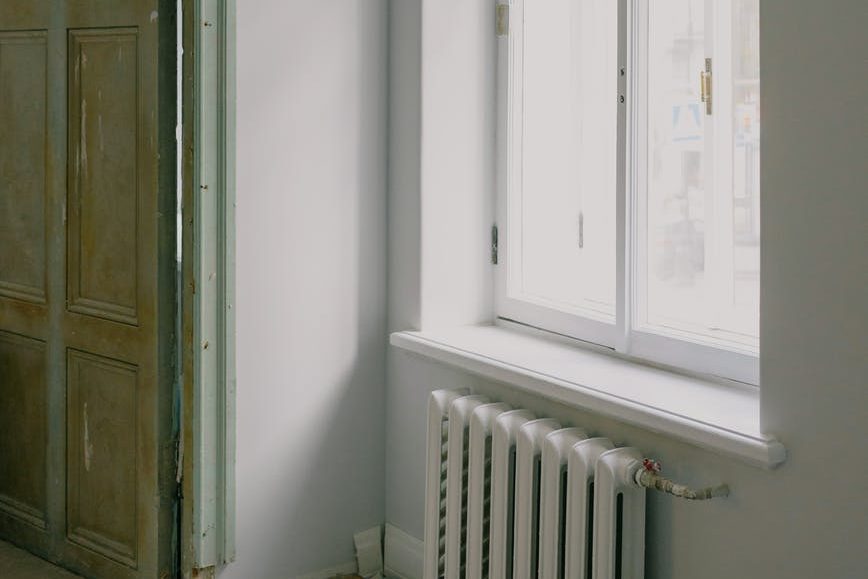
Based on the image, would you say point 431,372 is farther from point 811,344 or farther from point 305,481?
point 811,344

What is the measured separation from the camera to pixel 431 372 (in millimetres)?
2818

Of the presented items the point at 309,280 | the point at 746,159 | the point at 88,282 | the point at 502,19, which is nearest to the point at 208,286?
the point at 309,280

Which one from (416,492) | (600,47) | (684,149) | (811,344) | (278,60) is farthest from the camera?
(416,492)

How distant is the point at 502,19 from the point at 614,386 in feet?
3.88

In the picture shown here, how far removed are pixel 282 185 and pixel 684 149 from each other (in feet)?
3.59

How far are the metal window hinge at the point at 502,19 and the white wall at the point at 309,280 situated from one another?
34 centimetres

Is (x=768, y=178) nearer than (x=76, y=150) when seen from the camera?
Yes

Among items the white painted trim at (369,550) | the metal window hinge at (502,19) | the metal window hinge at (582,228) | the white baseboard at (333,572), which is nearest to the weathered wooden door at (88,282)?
the white baseboard at (333,572)

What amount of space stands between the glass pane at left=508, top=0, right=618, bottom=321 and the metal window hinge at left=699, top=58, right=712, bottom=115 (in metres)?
0.35

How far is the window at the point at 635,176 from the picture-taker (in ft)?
7.09

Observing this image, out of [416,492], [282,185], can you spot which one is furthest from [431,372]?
[282,185]

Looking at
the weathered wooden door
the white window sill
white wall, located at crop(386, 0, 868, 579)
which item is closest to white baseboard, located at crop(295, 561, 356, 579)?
the weathered wooden door

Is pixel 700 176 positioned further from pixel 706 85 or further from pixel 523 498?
pixel 523 498

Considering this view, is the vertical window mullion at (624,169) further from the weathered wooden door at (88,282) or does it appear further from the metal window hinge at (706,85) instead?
the weathered wooden door at (88,282)
